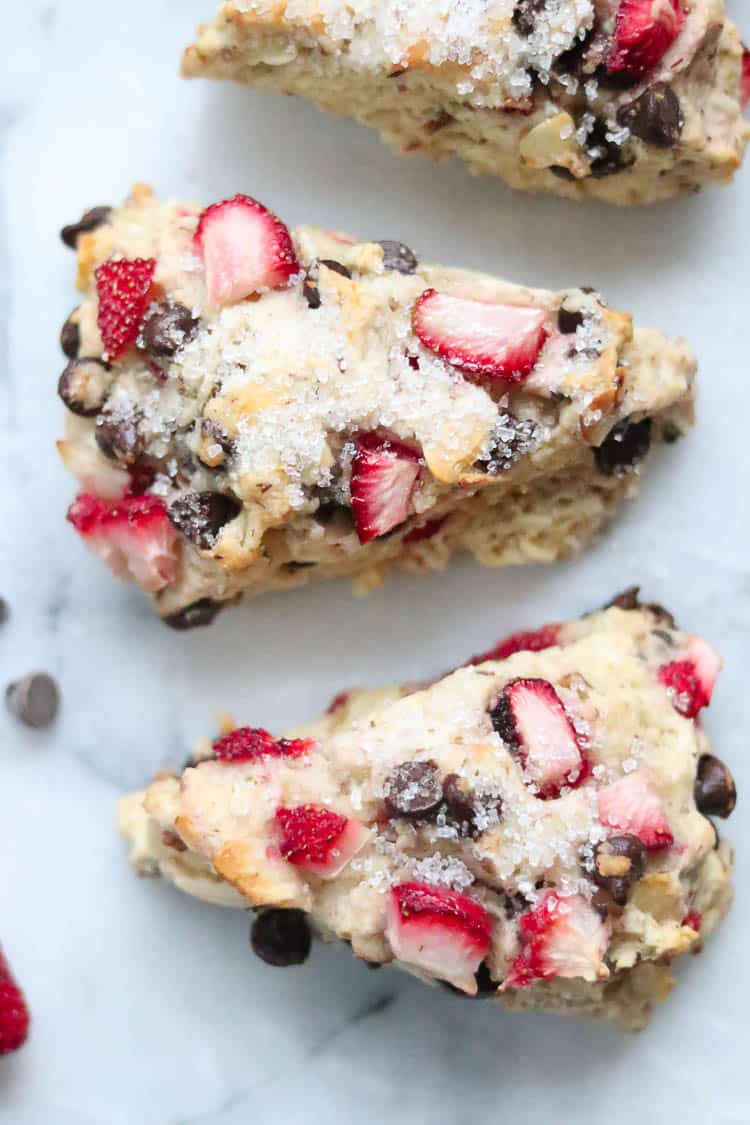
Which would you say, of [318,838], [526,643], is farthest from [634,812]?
[318,838]

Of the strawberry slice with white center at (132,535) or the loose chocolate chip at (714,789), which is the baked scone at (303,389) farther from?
the loose chocolate chip at (714,789)

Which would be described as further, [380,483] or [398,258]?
[398,258]

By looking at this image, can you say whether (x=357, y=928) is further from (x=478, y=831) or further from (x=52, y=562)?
(x=52, y=562)

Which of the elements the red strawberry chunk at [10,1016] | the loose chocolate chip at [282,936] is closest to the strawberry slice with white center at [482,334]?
the loose chocolate chip at [282,936]

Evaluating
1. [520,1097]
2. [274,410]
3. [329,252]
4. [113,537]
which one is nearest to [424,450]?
[274,410]

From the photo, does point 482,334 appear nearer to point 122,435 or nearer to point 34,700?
point 122,435

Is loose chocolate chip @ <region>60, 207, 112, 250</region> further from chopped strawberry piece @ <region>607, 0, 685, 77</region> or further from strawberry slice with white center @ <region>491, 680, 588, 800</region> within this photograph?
strawberry slice with white center @ <region>491, 680, 588, 800</region>

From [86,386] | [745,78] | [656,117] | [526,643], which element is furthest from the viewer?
[526,643]
